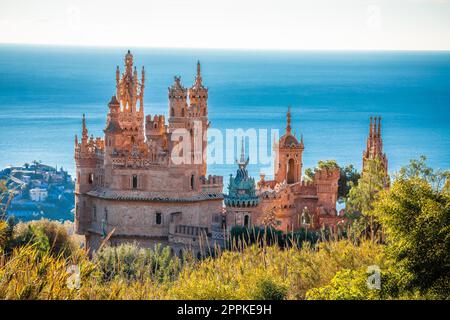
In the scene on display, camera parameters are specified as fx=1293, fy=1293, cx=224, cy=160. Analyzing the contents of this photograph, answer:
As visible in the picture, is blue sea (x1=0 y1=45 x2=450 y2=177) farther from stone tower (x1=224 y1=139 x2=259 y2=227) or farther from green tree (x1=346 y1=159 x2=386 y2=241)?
stone tower (x1=224 y1=139 x2=259 y2=227)

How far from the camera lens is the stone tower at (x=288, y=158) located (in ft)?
196

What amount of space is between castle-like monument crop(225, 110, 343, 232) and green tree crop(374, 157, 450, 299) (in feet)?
67.0

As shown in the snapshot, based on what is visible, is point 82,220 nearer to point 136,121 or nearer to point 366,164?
point 136,121

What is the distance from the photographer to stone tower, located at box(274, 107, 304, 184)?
196 feet

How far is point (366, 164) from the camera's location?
57688mm

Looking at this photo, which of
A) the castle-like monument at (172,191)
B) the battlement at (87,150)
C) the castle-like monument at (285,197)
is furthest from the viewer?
the battlement at (87,150)

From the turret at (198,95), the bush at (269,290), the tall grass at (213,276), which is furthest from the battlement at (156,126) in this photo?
the bush at (269,290)

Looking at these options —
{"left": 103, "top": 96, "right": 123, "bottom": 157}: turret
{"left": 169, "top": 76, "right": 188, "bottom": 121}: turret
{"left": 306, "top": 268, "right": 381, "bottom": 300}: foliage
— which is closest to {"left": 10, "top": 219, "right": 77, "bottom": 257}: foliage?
{"left": 103, "top": 96, "right": 123, "bottom": 157}: turret

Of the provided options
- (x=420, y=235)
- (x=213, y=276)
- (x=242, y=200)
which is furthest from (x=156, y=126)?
(x=420, y=235)

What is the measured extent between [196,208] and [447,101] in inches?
4477

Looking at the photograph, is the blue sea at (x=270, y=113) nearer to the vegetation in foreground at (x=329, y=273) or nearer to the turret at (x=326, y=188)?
the turret at (x=326, y=188)

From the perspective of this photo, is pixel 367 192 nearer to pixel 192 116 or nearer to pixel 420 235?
pixel 192 116

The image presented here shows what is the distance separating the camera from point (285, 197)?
56.4 m
